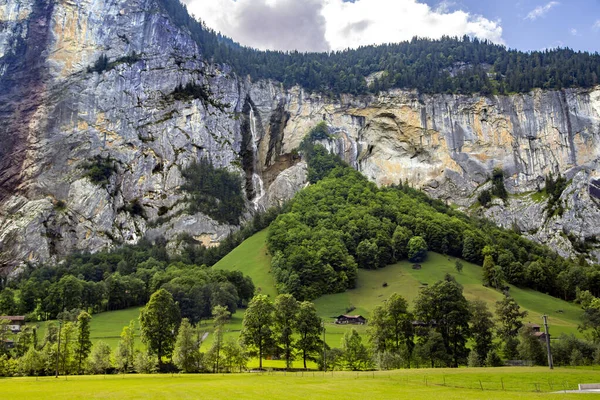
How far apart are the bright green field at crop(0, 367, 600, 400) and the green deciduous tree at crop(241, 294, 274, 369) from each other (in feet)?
66.6

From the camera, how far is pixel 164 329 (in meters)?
75.4

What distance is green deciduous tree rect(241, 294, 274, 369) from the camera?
247ft

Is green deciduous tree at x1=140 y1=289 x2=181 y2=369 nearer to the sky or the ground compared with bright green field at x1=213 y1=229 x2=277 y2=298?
nearer to the ground

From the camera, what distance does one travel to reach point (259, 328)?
7638cm

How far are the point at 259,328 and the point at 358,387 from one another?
108 ft

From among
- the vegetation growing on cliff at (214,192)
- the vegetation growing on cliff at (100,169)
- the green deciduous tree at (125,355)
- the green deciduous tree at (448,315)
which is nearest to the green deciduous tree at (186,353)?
the green deciduous tree at (125,355)

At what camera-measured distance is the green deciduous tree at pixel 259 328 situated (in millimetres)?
75375

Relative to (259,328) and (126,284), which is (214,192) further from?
(259,328)

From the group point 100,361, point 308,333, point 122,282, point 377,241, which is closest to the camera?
point 100,361

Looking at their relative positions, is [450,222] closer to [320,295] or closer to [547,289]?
[547,289]

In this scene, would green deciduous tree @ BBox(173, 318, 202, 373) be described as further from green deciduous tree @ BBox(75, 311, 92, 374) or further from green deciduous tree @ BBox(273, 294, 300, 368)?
green deciduous tree @ BBox(273, 294, 300, 368)

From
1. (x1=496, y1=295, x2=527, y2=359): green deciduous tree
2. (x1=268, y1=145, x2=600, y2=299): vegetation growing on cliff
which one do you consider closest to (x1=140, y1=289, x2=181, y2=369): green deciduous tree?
(x1=268, y1=145, x2=600, y2=299): vegetation growing on cliff

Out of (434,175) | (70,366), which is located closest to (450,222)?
(434,175)

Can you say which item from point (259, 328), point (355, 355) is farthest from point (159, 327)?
point (355, 355)
